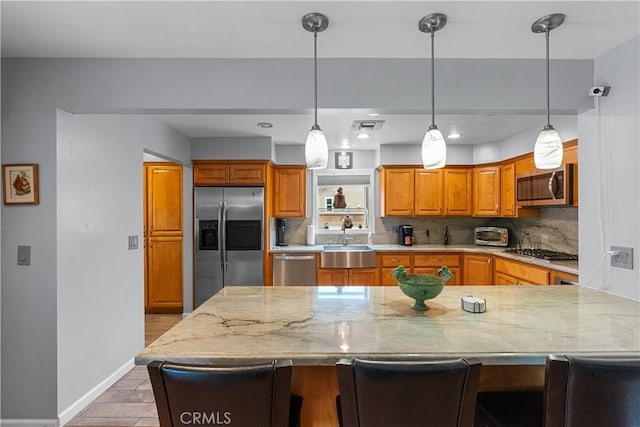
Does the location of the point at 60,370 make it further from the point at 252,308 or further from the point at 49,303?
the point at 252,308

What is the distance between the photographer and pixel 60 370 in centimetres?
226

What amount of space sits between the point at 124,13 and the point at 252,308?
5.11 feet

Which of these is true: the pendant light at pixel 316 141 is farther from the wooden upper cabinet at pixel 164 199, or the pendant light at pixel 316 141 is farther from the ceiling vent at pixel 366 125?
the wooden upper cabinet at pixel 164 199

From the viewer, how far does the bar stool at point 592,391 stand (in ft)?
3.37

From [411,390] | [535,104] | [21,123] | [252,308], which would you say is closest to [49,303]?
[21,123]

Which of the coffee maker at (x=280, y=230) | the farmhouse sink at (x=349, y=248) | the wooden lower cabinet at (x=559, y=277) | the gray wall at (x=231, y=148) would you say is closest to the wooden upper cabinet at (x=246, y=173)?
the gray wall at (x=231, y=148)

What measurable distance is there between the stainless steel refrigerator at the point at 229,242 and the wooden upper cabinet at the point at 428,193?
2.16 metres

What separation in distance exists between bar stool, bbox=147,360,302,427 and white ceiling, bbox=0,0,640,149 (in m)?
1.55

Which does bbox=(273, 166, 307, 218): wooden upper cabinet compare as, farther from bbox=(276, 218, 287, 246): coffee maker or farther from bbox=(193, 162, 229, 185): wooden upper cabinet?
bbox=(193, 162, 229, 185): wooden upper cabinet

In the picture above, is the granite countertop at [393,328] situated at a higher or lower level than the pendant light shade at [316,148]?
lower

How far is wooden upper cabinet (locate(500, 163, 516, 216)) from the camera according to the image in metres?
4.38

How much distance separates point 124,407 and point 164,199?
109 inches

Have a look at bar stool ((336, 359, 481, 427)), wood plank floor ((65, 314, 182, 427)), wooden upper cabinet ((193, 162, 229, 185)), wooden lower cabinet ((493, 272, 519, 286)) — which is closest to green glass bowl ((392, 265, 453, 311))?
bar stool ((336, 359, 481, 427))

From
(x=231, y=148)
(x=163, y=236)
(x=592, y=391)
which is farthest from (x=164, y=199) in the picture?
(x=592, y=391)
